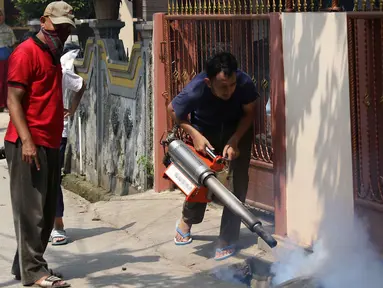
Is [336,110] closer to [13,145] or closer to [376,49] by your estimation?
[376,49]

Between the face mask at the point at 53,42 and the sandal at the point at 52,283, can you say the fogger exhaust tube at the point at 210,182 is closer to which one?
the face mask at the point at 53,42

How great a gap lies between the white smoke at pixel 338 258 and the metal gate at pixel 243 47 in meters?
1.42

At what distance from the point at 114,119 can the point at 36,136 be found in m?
4.65

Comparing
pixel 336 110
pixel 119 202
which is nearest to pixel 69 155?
pixel 119 202

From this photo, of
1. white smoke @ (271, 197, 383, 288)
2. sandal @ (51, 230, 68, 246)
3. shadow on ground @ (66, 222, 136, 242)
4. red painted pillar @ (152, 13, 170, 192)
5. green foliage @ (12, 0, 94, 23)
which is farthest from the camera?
green foliage @ (12, 0, 94, 23)

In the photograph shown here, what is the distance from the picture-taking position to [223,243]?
22.0 feet

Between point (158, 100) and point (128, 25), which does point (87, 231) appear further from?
point (128, 25)

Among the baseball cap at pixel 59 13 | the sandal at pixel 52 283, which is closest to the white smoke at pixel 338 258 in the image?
the sandal at pixel 52 283

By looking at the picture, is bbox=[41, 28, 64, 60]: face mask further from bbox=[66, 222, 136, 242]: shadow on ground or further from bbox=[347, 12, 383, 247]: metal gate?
bbox=[66, 222, 136, 242]: shadow on ground

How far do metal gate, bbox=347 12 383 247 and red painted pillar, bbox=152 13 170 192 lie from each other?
3.63m

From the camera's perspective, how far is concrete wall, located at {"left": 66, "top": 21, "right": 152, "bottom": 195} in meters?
9.57

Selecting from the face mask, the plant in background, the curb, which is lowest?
the curb

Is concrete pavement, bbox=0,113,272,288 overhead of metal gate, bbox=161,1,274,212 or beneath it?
beneath

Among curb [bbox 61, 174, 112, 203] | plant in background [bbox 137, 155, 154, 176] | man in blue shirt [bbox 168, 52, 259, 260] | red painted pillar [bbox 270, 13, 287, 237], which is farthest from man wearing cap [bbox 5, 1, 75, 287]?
curb [bbox 61, 174, 112, 203]
